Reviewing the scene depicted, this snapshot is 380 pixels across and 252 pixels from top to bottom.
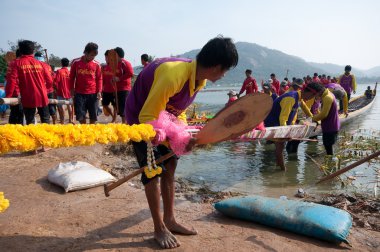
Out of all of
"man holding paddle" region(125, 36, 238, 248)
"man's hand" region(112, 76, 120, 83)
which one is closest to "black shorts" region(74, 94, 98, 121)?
"man's hand" region(112, 76, 120, 83)

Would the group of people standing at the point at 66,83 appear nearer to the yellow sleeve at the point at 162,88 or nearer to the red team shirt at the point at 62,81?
the red team shirt at the point at 62,81

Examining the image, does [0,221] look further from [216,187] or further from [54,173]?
[216,187]

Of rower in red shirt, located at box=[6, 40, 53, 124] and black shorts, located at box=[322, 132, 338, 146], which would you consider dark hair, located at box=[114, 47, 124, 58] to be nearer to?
rower in red shirt, located at box=[6, 40, 53, 124]

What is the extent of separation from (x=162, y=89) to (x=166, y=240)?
141cm

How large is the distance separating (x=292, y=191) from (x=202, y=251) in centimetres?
339

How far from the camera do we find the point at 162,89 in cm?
245

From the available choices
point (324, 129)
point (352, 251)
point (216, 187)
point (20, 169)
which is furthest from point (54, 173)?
point (324, 129)

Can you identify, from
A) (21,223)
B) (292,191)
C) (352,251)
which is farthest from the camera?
(292,191)

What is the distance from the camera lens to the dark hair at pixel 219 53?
2.54m

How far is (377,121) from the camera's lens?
52.6 ft

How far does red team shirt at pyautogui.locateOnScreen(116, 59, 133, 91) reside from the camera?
8.02 meters

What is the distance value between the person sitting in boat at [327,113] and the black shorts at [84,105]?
4.90 metres

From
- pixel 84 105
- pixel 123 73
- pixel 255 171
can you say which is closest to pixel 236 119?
pixel 255 171

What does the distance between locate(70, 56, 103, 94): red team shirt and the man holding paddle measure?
→ 458cm
